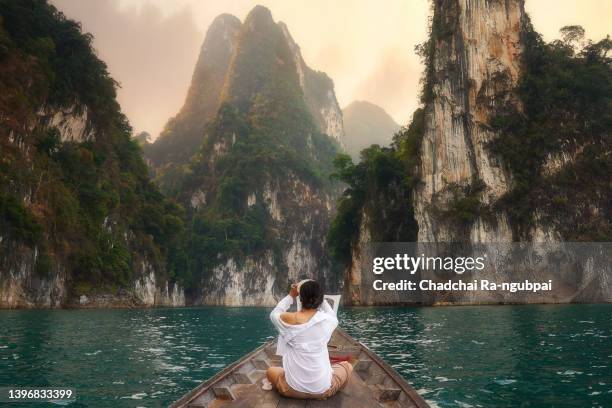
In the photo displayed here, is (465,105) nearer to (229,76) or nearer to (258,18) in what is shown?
(229,76)

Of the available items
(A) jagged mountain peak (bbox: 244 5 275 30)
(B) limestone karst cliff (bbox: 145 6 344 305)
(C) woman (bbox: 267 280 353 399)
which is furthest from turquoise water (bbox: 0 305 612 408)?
(A) jagged mountain peak (bbox: 244 5 275 30)

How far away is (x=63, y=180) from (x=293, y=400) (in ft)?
183

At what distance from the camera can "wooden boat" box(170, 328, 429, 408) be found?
632cm

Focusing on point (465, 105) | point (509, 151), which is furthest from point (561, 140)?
point (465, 105)

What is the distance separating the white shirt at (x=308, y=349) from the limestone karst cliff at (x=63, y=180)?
153ft

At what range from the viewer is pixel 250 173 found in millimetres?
119562

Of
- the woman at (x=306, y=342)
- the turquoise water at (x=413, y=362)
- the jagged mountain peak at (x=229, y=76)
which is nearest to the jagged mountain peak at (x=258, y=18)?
the jagged mountain peak at (x=229, y=76)

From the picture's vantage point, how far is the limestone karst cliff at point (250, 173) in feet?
358

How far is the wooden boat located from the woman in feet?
0.69

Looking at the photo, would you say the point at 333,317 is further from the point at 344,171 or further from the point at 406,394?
the point at 344,171

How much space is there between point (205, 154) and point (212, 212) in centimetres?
1918

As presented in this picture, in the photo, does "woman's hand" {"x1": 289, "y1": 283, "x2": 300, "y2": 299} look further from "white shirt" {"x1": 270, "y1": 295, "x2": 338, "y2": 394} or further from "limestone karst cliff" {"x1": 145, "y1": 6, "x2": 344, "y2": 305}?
"limestone karst cliff" {"x1": 145, "y1": 6, "x2": 344, "y2": 305}

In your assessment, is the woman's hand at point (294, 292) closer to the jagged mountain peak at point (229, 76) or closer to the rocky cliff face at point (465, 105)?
the rocky cliff face at point (465, 105)

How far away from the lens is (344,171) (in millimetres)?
65312
